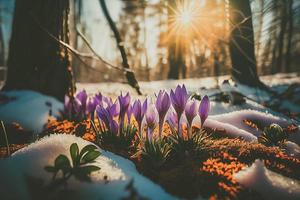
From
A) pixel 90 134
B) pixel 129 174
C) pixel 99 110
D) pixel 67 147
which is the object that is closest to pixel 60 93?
pixel 90 134

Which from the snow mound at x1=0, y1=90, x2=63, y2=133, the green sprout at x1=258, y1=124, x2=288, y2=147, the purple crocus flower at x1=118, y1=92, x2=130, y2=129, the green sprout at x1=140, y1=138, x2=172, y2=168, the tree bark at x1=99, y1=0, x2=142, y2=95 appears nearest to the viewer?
the green sprout at x1=140, y1=138, x2=172, y2=168

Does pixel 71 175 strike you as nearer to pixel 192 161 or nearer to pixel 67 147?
pixel 67 147

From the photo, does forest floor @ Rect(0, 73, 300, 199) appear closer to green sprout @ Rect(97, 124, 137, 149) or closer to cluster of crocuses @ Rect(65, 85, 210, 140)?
green sprout @ Rect(97, 124, 137, 149)

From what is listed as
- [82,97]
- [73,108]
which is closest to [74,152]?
[82,97]

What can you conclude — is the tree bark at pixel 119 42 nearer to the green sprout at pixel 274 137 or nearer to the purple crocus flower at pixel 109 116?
the purple crocus flower at pixel 109 116

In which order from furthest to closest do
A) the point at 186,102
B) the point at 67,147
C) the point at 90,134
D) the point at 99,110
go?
the point at 90,134
the point at 99,110
the point at 186,102
the point at 67,147

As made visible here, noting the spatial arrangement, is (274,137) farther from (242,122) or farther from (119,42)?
(119,42)

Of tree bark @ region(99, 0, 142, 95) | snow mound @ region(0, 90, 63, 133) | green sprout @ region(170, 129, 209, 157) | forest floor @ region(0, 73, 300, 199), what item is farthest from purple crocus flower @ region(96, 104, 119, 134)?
tree bark @ region(99, 0, 142, 95)
